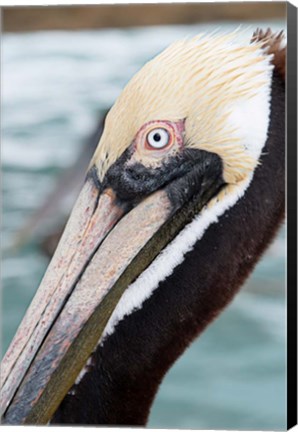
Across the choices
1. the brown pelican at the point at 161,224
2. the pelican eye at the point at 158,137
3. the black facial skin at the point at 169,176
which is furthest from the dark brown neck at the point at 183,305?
the pelican eye at the point at 158,137

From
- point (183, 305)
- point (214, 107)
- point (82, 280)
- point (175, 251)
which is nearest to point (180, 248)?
point (175, 251)

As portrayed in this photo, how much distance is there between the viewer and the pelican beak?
334 centimetres

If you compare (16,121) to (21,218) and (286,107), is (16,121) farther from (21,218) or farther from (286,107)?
(286,107)

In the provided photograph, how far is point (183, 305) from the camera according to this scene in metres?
3.41

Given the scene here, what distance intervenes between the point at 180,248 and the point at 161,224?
3.7 inches

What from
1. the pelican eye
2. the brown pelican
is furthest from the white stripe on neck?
the pelican eye

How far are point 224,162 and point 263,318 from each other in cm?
50

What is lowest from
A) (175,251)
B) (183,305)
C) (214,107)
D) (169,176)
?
(183,305)

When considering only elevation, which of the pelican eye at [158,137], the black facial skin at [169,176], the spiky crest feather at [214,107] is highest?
the spiky crest feather at [214,107]

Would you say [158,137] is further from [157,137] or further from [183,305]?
[183,305]

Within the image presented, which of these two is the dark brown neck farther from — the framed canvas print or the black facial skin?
the black facial skin

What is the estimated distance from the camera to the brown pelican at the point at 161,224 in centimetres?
334

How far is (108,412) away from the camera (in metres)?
3.47

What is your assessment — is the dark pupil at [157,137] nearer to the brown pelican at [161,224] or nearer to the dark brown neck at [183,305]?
the brown pelican at [161,224]
